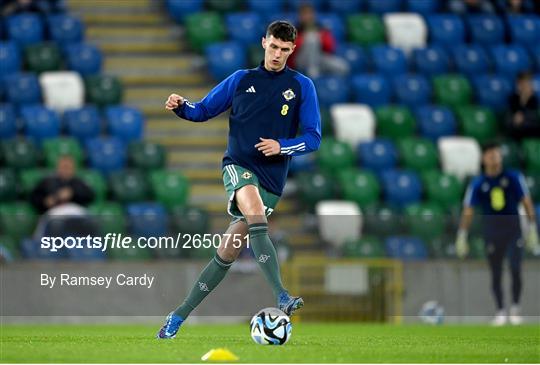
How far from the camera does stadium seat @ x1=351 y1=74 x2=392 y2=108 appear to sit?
65.2 feet

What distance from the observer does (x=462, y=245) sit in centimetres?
1563

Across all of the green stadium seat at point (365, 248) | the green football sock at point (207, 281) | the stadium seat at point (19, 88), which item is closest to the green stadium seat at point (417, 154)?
the green stadium seat at point (365, 248)

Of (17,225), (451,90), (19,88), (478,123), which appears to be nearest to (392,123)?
(478,123)

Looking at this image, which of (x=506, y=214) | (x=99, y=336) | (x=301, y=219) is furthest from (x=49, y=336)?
(x=506, y=214)

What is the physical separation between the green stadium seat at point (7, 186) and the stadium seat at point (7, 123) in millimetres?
979

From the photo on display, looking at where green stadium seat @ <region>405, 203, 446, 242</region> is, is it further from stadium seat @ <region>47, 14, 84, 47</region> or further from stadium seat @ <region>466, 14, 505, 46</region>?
stadium seat @ <region>466, 14, 505, 46</region>

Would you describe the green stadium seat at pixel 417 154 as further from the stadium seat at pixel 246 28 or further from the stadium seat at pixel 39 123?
the stadium seat at pixel 39 123

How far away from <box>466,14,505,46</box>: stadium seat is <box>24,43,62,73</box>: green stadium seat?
6.81 m

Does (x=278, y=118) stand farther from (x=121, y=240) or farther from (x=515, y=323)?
(x=515, y=323)

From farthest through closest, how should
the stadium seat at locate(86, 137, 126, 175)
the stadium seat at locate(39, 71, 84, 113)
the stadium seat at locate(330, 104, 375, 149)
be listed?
the stadium seat at locate(330, 104, 375, 149) < the stadium seat at locate(39, 71, 84, 113) < the stadium seat at locate(86, 137, 126, 175)

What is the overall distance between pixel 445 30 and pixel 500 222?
662 centimetres

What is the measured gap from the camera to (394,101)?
66.5 feet

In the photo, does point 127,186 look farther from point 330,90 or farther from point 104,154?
point 330,90

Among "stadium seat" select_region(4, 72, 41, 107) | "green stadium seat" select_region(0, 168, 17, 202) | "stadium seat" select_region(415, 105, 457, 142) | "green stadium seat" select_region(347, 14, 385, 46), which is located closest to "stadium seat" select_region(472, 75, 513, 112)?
"stadium seat" select_region(415, 105, 457, 142)
